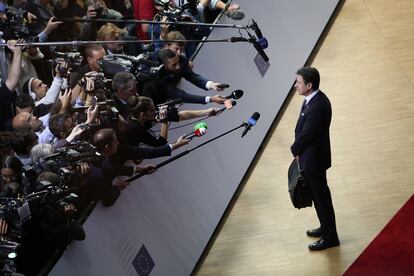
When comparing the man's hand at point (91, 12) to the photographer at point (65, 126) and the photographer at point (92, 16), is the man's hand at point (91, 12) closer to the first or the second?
the photographer at point (92, 16)

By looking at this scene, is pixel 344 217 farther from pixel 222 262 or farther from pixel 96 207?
pixel 96 207

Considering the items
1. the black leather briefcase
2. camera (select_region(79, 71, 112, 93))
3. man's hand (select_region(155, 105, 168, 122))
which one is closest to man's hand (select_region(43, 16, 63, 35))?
camera (select_region(79, 71, 112, 93))

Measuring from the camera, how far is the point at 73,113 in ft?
18.9

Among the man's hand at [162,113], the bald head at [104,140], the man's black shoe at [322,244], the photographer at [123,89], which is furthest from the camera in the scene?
the man's black shoe at [322,244]

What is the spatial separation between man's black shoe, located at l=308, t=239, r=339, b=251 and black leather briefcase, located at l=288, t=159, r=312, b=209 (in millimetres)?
399

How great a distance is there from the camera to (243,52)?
835cm

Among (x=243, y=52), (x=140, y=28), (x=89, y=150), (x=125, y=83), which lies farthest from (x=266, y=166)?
(x=89, y=150)

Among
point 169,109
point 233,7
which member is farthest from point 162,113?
point 233,7

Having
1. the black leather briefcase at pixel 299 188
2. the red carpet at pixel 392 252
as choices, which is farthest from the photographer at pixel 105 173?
the red carpet at pixel 392 252

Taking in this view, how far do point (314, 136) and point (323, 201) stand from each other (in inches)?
21.7

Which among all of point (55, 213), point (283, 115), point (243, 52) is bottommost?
point (283, 115)

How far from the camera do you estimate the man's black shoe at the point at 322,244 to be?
696 centimetres

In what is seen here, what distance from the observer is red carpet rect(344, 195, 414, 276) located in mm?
6637

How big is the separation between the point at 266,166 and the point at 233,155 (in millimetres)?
463
